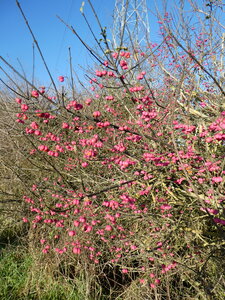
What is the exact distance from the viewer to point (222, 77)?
145 inches

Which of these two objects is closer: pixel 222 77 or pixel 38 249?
pixel 222 77

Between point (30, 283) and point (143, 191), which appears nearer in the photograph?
point (143, 191)

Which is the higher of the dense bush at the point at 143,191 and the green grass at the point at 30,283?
the dense bush at the point at 143,191

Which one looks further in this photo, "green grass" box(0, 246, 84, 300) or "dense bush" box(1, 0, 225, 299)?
"green grass" box(0, 246, 84, 300)

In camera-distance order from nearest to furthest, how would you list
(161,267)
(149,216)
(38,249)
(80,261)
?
(149,216)
(161,267)
(80,261)
(38,249)

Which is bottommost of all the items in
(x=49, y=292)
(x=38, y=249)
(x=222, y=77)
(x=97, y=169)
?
(x=49, y=292)

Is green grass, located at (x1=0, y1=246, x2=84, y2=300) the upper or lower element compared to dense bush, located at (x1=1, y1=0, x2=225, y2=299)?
lower

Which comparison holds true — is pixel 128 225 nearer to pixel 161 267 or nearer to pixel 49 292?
pixel 161 267

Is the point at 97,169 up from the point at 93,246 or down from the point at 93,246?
up

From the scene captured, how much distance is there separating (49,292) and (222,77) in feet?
13.1

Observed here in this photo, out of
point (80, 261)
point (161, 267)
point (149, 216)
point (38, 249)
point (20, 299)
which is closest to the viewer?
point (149, 216)

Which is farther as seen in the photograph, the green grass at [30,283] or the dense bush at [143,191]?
the green grass at [30,283]

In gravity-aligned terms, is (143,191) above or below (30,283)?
above

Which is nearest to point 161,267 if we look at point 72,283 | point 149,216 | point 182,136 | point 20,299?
point 149,216
